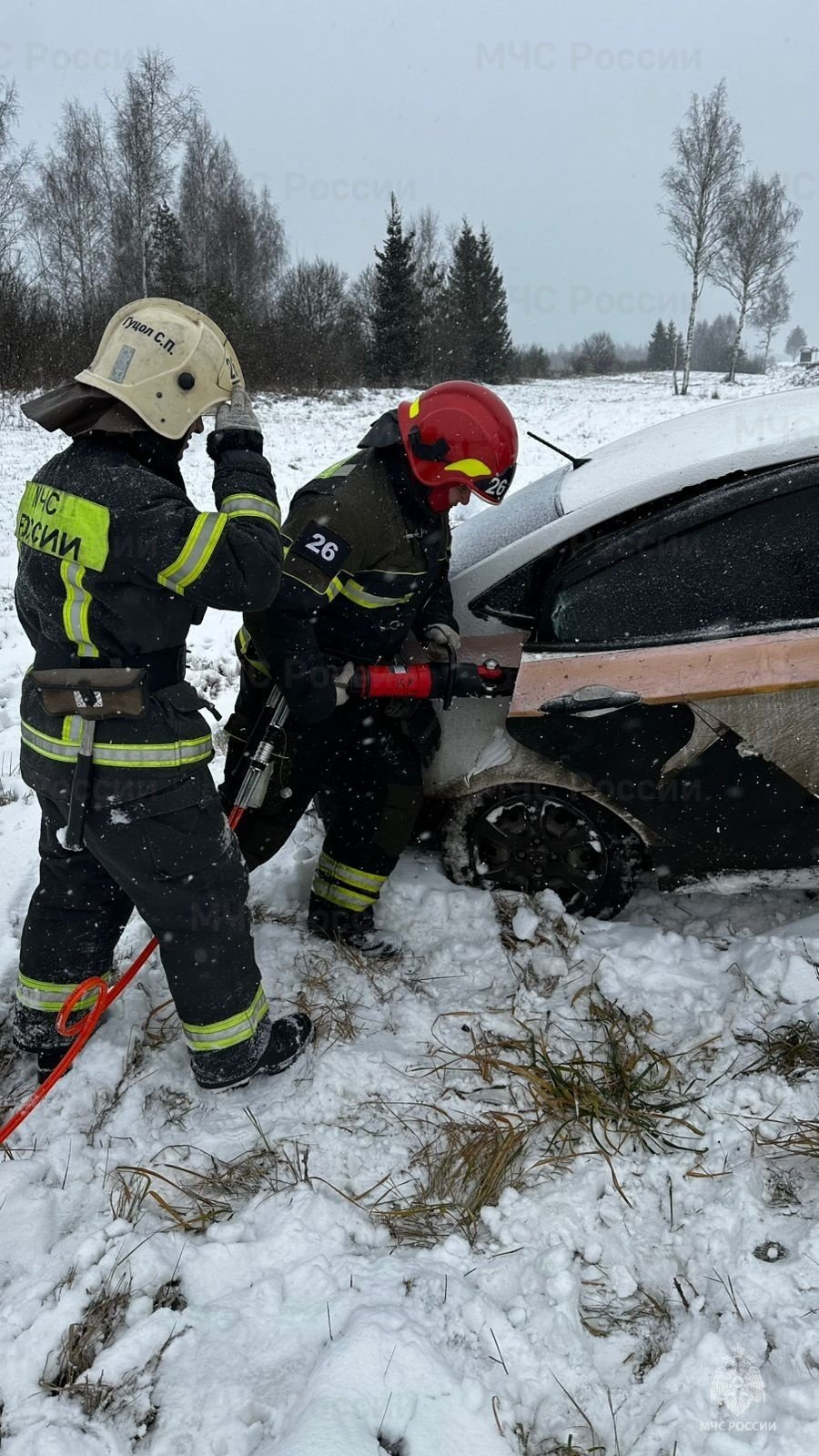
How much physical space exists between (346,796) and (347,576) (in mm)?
701

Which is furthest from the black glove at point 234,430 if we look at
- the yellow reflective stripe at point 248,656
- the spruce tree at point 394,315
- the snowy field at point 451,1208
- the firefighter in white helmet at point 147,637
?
the spruce tree at point 394,315

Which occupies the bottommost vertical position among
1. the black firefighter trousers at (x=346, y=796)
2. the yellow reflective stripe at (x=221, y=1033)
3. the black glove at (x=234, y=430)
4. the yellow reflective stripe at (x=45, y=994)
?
the yellow reflective stripe at (x=221, y=1033)

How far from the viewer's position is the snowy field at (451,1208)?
1544 mm

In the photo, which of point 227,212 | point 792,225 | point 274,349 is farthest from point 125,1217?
point 792,225

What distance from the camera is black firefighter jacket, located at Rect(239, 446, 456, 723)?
2.41 metres

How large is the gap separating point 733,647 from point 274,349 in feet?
75.0

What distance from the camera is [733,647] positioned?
92.6 inches

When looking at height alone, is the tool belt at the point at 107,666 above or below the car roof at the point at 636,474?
below

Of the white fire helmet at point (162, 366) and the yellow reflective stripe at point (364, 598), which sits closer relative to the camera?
the white fire helmet at point (162, 366)

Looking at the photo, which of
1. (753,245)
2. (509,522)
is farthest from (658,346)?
(509,522)

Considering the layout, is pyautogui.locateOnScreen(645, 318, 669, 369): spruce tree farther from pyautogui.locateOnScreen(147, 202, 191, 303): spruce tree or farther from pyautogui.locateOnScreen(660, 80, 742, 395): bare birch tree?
pyautogui.locateOnScreen(147, 202, 191, 303): spruce tree

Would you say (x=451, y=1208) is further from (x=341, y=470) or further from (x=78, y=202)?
(x=78, y=202)

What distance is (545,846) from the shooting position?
2.82 m

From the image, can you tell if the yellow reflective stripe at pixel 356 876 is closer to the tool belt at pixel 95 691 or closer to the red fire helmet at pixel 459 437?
the tool belt at pixel 95 691
